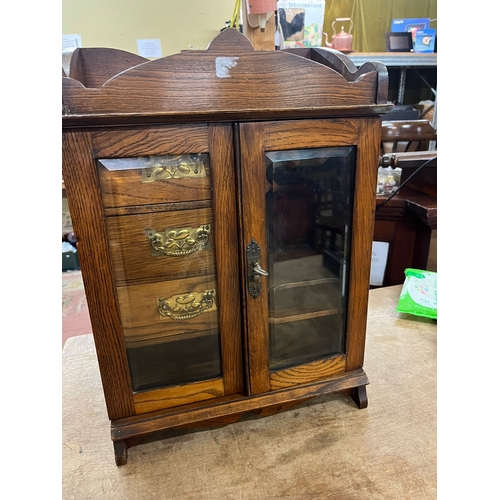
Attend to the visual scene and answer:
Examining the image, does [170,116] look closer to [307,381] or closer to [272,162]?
[272,162]

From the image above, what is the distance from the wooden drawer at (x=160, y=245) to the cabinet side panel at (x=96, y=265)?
2cm

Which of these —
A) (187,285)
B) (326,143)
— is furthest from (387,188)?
(187,285)

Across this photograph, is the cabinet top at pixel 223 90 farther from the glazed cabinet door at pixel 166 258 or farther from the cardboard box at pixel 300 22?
the cardboard box at pixel 300 22

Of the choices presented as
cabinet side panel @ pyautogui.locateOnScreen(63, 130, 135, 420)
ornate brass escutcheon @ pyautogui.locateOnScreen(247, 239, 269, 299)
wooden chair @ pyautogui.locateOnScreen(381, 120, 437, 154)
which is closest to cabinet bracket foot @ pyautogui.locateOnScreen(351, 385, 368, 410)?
ornate brass escutcheon @ pyautogui.locateOnScreen(247, 239, 269, 299)

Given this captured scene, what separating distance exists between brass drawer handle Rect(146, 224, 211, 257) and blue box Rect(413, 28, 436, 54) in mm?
3169

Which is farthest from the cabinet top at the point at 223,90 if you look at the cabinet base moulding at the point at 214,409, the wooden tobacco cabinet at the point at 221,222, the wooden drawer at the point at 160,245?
the cabinet base moulding at the point at 214,409

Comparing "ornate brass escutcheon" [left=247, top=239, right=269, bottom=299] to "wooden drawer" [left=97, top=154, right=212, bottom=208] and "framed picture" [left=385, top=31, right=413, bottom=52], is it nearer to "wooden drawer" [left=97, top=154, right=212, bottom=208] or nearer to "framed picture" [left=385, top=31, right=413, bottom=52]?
"wooden drawer" [left=97, top=154, right=212, bottom=208]

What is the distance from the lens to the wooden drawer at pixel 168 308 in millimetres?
714

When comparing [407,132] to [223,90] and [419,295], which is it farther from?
[223,90]

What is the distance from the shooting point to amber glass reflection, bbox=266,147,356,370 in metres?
0.71

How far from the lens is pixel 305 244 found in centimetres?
77

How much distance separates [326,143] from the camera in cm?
69

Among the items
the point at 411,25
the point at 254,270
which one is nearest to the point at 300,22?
the point at 411,25

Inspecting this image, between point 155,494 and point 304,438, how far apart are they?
31 centimetres
